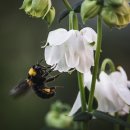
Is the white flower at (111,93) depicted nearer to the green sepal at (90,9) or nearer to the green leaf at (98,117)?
the green leaf at (98,117)

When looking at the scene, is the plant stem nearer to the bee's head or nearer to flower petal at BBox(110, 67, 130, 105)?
flower petal at BBox(110, 67, 130, 105)

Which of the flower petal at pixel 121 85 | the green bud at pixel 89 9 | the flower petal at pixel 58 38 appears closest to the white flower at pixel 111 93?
the flower petal at pixel 121 85

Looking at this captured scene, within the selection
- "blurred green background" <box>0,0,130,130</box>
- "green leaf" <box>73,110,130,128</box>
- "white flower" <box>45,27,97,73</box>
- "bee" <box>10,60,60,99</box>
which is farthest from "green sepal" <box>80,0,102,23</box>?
"blurred green background" <box>0,0,130,130</box>

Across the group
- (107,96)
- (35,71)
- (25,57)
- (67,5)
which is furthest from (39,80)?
(25,57)

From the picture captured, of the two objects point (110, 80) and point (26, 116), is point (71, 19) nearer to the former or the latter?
point (110, 80)

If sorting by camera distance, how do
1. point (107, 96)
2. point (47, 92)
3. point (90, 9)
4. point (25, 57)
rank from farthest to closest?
point (25, 57), point (47, 92), point (107, 96), point (90, 9)

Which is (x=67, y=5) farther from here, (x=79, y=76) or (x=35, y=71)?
(x=35, y=71)
